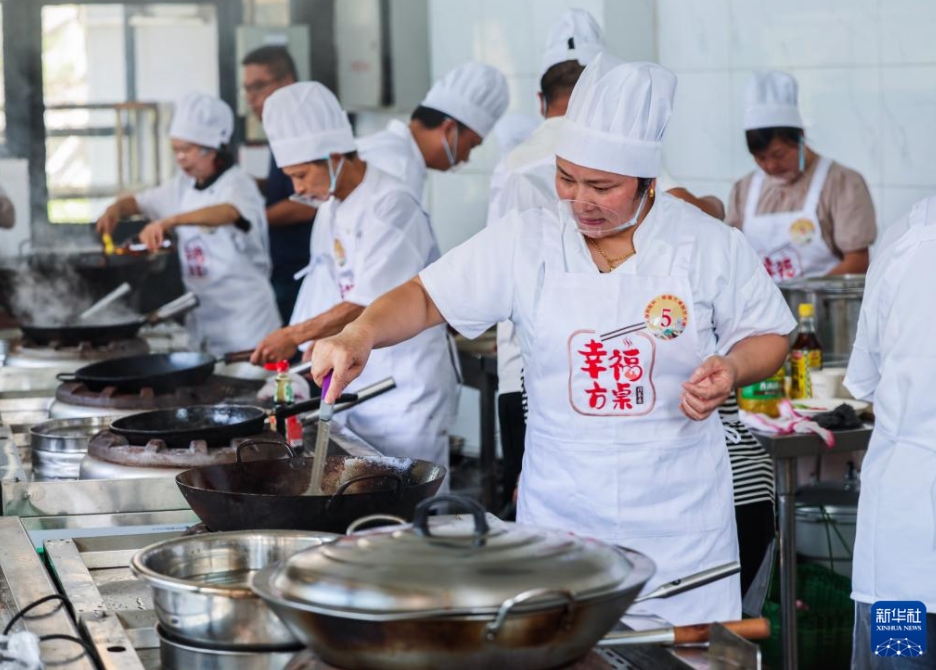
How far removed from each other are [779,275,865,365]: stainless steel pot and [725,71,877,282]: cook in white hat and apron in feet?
2.23

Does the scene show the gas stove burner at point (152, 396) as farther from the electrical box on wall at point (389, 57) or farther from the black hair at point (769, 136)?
the electrical box on wall at point (389, 57)

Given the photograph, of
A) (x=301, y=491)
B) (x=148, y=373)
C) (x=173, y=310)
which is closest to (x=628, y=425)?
(x=301, y=491)

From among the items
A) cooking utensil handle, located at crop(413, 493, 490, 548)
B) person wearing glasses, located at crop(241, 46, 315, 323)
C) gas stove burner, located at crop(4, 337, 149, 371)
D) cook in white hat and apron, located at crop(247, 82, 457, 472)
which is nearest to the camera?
cooking utensil handle, located at crop(413, 493, 490, 548)

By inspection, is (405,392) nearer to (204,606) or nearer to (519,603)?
(204,606)

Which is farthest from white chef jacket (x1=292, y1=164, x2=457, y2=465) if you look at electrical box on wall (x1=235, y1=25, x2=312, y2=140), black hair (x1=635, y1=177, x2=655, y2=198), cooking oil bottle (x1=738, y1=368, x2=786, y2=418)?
electrical box on wall (x1=235, y1=25, x2=312, y2=140)

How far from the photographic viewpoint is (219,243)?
4.98 m

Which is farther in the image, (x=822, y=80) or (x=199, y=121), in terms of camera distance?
(x=199, y=121)

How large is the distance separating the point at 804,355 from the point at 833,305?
233 mm

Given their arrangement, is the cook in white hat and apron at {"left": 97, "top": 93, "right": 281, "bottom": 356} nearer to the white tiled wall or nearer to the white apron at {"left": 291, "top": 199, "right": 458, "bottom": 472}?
the white apron at {"left": 291, "top": 199, "right": 458, "bottom": 472}

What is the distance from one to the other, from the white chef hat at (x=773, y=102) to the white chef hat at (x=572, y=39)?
843mm

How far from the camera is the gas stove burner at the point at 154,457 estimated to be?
8.18ft

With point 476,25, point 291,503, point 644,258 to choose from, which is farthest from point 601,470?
point 476,25

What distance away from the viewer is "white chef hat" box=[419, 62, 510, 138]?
452 cm

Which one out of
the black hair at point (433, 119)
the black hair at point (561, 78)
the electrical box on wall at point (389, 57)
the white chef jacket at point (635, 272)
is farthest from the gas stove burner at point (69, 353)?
the electrical box on wall at point (389, 57)
